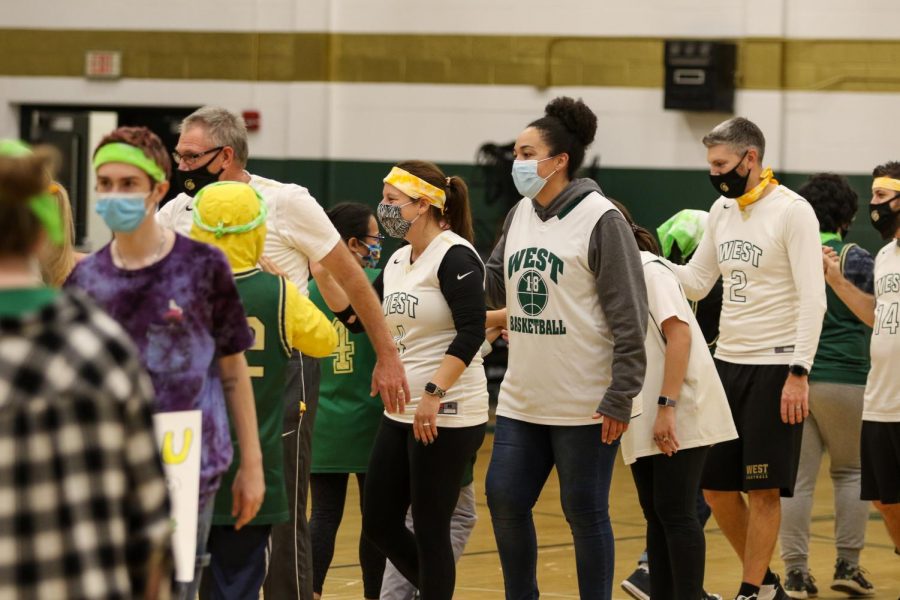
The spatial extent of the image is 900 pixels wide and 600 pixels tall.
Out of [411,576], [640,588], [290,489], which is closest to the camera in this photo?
[290,489]

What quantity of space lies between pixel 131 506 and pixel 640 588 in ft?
13.9

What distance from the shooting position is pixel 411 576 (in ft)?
17.1

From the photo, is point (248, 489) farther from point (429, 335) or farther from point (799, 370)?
point (799, 370)

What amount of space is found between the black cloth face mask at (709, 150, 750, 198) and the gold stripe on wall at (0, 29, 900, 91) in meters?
6.49

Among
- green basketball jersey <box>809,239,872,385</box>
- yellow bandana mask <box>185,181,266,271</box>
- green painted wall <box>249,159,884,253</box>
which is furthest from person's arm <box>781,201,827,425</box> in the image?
green painted wall <box>249,159,884,253</box>

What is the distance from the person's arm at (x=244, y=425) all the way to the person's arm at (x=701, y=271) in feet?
9.30

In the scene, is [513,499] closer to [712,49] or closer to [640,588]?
[640,588]

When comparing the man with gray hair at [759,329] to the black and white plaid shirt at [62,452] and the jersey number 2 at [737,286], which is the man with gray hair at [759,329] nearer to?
the jersey number 2 at [737,286]

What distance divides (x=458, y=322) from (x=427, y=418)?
0.35 meters

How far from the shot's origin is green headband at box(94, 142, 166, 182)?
3494 millimetres

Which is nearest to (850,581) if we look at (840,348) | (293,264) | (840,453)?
(840,453)

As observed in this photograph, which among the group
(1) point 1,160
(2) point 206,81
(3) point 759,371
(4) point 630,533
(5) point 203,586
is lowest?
(4) point 630,533

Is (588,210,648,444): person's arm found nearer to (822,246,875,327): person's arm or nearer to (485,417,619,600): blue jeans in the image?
(485,417,619,600): blue jeans

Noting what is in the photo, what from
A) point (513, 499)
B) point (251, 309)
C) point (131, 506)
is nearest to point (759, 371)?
point (513, 499)
